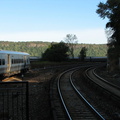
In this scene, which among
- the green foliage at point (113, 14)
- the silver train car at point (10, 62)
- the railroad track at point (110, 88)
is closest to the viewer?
the railroad track at point (110, 88)

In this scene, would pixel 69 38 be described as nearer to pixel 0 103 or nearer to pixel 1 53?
pixel 1 53

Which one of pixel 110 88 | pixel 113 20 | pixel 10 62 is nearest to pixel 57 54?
pixel 113 20

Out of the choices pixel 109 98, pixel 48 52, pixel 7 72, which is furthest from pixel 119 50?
pixel 48 52

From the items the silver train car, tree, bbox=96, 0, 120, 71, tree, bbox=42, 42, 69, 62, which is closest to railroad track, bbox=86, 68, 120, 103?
the silver train car

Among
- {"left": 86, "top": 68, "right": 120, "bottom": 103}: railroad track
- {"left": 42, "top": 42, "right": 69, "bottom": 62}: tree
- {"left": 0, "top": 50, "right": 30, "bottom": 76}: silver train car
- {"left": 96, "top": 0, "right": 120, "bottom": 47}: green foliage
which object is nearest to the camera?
{"left": 86, "top": 68, "right": 120, "bottom": 103}: railroad track

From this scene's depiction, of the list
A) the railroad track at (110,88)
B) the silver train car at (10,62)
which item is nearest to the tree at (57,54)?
the silver train car at (10,62)

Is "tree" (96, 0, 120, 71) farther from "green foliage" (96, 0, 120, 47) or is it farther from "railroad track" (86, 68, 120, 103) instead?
"railroad track" (86, 68, 120, 103)

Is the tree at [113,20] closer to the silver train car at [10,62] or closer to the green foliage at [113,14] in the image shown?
the green foliage at [113,14]

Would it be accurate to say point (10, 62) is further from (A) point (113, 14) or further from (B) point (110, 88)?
(A) point (113, 14)

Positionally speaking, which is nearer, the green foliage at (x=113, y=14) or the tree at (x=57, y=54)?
the green foliage at (x=113, y=14)

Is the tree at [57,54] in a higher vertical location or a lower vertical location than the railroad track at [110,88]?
higher

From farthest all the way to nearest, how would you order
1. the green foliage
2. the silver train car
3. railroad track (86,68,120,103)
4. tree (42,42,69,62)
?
tree (42,42,69,62)
the green foliage
the silver train car
railroad track (86,68,120,103)

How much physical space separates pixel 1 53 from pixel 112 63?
24436mm

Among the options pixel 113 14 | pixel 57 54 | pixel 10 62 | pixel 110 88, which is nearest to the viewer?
pixel 110 88
